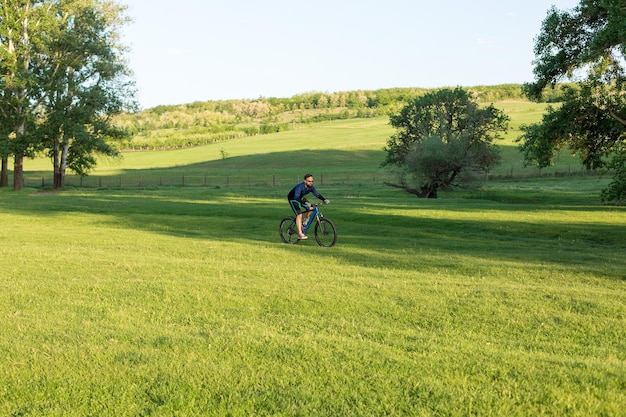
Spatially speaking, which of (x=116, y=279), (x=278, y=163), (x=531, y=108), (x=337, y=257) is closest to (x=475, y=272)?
(x=337, y=257)

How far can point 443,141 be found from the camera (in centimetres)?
5909

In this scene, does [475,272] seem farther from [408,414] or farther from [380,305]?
[408,414]

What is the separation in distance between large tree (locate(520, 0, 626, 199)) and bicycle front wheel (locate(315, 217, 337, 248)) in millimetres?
14001

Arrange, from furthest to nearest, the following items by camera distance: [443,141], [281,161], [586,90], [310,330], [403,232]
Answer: [281,161], [443,141], [586,90], [403,232], [310,330]

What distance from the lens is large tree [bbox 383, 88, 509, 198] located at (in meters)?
54.6

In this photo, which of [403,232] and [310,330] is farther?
[403,232]

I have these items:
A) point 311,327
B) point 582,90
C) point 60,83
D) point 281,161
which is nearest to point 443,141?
point 582,90

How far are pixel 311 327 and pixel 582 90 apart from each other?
2632cm

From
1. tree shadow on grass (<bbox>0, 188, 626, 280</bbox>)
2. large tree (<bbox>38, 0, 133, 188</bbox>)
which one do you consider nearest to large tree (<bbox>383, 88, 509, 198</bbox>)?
tree shadow on grass (<bbox>0, 188, 626, 280</bbox>)

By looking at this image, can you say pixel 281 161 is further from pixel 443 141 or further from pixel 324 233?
pixel 324 233

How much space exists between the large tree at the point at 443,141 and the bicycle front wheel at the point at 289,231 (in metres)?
33.4

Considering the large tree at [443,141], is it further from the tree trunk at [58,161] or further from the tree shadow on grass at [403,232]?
the tree trunk at [58,161]

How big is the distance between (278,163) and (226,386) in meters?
115

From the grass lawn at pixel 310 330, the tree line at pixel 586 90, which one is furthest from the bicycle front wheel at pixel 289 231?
the tree line at pixel 586 90
